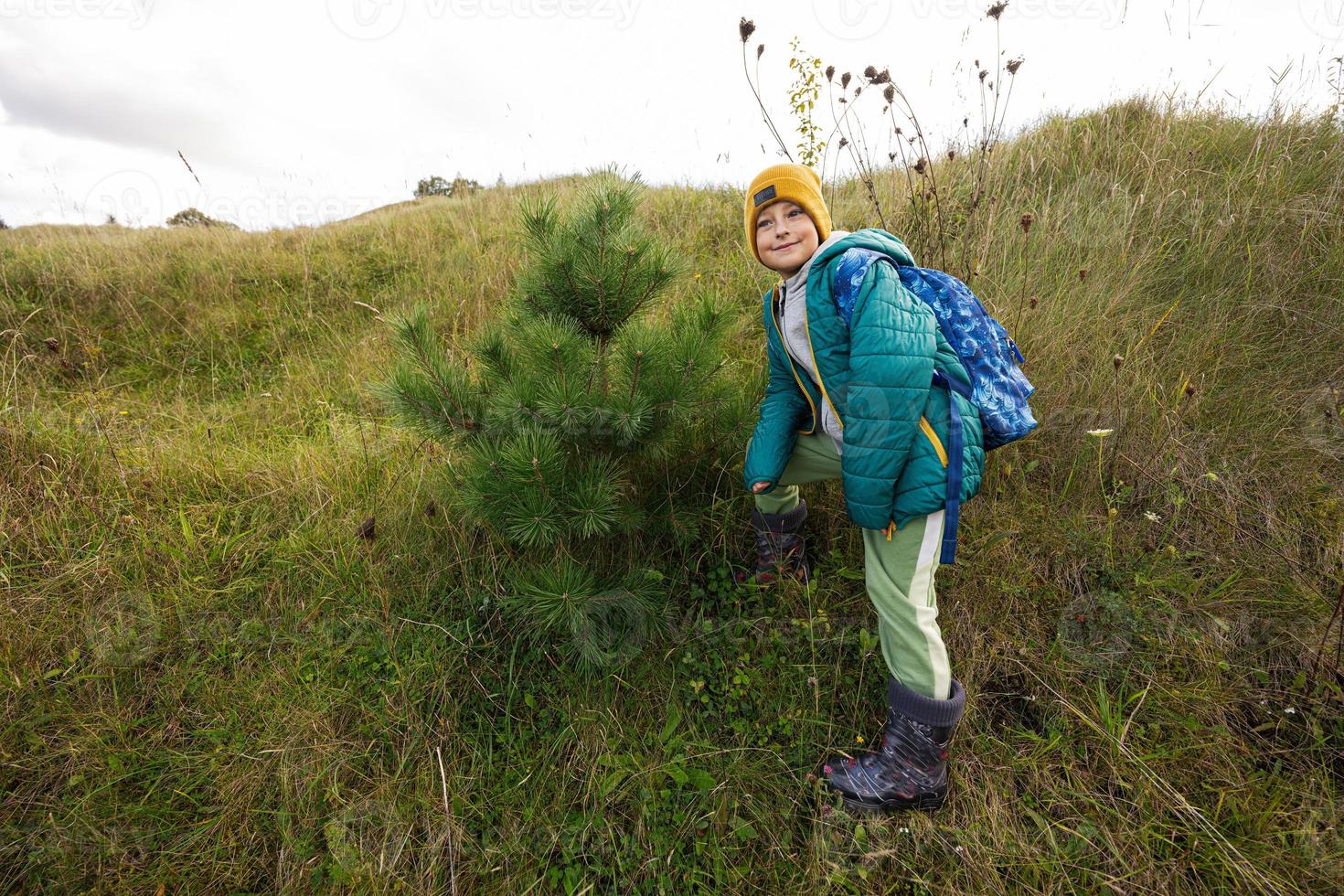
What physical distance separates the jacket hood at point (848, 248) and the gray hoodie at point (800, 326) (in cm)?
5

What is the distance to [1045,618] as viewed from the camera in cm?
207

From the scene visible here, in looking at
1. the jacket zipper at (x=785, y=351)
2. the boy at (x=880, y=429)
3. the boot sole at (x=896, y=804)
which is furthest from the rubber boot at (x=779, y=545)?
the boot sole at (x=896, y=804)

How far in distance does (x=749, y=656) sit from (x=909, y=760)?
585mm

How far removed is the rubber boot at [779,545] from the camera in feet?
7.00

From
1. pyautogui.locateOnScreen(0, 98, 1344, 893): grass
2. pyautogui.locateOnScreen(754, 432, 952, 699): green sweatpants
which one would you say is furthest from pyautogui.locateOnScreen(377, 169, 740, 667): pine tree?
pyautogui.locateOnScreen(754, 432, 952, 699): green sweatpants

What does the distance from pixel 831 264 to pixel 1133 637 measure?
175cm

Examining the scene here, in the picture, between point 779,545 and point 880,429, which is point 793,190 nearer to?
point 880,429

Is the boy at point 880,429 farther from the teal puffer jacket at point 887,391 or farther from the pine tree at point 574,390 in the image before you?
the pine tree at point 574,390

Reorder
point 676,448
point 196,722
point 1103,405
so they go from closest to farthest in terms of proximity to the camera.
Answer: point 196,722, point 676,448, point 1103,405

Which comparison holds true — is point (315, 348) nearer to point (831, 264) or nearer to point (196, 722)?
point (196, 722)

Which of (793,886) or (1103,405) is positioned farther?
(1103,405)

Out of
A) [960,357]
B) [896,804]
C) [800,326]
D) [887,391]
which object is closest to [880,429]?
[887,391]

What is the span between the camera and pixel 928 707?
1628mm

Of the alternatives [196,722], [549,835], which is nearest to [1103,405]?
[549,835]
